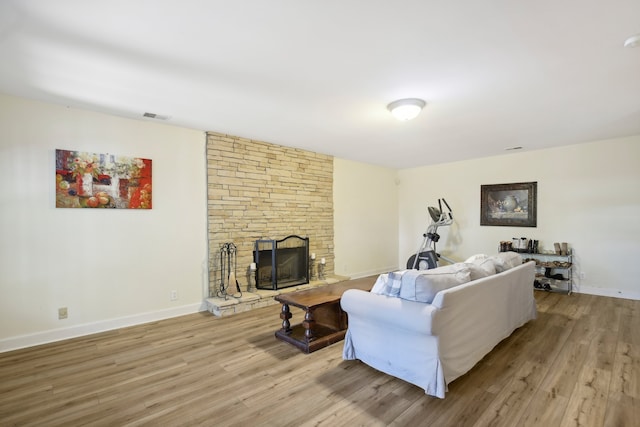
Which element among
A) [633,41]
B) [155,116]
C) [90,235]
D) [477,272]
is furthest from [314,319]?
[633,41]

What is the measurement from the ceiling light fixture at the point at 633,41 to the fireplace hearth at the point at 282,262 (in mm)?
4185

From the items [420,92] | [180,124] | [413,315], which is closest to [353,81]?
[420,92]

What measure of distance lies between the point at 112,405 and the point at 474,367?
2.78 metres

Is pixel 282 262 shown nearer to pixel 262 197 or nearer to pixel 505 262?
pixel 262 197

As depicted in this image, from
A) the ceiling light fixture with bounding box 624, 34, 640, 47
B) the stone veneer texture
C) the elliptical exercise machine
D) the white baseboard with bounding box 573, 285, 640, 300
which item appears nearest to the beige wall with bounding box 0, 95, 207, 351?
the stone veneer texture

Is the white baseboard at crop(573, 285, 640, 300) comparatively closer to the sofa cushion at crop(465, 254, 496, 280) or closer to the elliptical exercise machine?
the elliptical exercise machine

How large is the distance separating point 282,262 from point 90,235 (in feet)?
8.38

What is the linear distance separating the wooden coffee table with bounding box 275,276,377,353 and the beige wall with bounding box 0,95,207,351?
164 centimetres

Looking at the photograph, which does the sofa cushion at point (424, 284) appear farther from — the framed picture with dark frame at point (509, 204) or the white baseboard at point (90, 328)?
the framed picture with dark frame at point (509, 204)

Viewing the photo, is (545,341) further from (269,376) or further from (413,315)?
(269,376)

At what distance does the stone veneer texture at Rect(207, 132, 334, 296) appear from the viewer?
436cm

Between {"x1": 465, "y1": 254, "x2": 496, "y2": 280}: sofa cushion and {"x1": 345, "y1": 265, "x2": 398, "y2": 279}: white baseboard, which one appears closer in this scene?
{"x1": 465, "y1": 254, "x2": 496, "y2": 280}: sofa cushion

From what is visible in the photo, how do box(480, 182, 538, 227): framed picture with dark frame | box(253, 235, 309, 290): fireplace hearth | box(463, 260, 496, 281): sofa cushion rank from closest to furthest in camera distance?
box(463, 260, 496, 281): sofa cushion < box(253, 235, 309, 290): fireplace hearth < box(480, 182, 538, 227): framed picture with dark frame

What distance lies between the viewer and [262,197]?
486 centimetres
